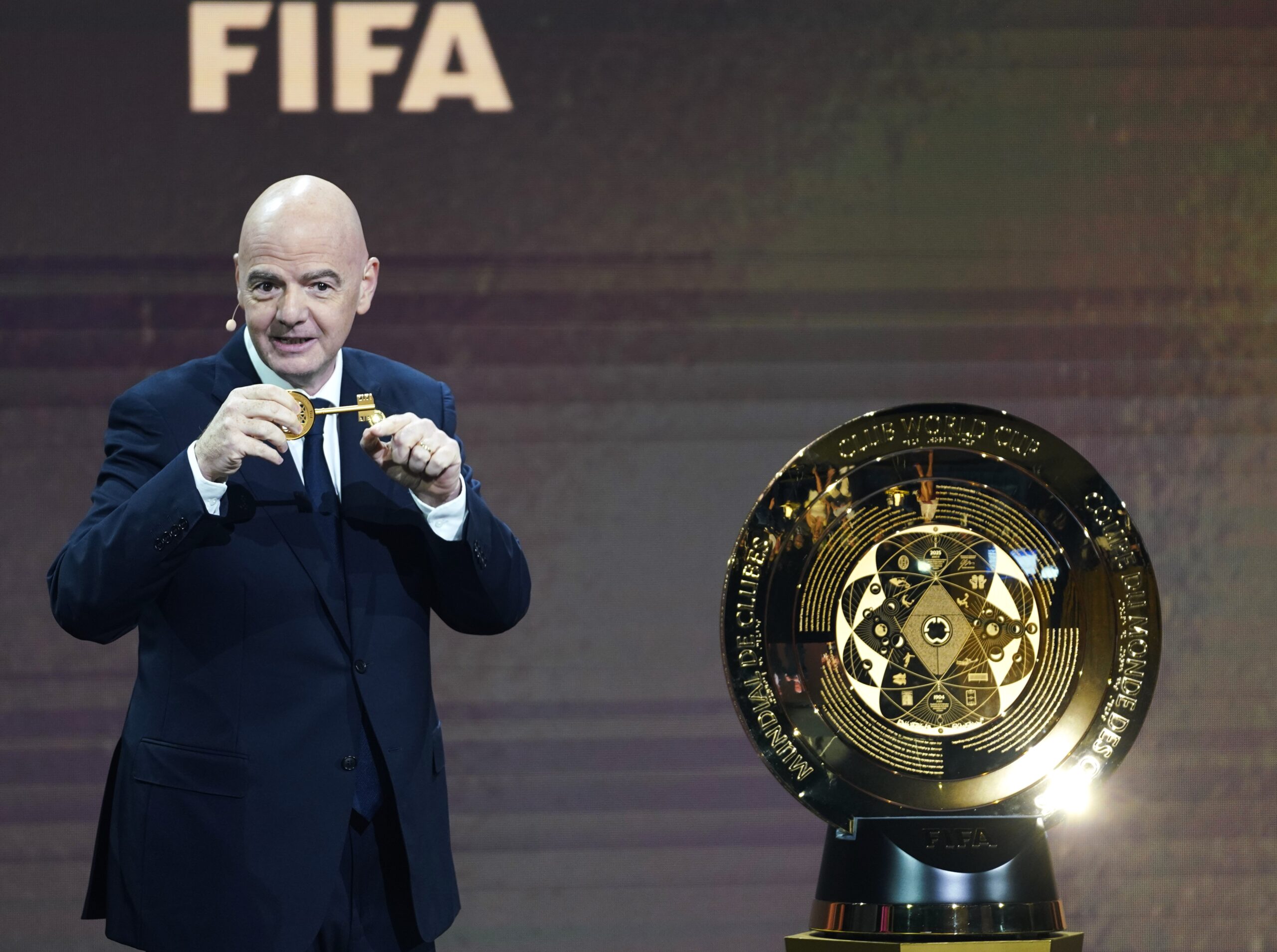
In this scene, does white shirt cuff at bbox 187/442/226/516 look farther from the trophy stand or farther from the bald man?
the trophy stand

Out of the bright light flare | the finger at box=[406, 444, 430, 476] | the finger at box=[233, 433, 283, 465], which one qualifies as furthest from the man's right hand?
the bright light flare

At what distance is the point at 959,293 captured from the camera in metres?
2.71

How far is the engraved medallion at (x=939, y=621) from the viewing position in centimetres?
155

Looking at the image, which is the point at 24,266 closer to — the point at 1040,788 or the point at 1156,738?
the point at 1040,788

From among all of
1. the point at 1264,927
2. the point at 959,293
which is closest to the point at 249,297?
the point at 959,293

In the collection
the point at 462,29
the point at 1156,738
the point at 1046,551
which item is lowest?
the point at 1156,738

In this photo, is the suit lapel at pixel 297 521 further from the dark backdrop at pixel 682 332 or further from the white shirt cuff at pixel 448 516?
the dark backdrop at pixel 682 332

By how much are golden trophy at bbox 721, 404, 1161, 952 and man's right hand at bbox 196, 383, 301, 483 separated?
1.54 ft

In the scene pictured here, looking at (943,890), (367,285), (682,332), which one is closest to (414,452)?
(367,285)

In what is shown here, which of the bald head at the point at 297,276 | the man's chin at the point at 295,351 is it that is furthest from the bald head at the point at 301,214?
the man's chin at the point at 295,351

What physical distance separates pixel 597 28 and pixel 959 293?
0.79 meters

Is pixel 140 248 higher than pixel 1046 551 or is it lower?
higher

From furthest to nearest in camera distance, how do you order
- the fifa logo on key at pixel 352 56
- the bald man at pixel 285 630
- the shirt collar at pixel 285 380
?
the fifa logo on key at pixel 352 56, the shirt collar at pixel 285 380, the bald man at pixel 285 630

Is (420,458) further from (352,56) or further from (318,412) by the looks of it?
(352,56)
